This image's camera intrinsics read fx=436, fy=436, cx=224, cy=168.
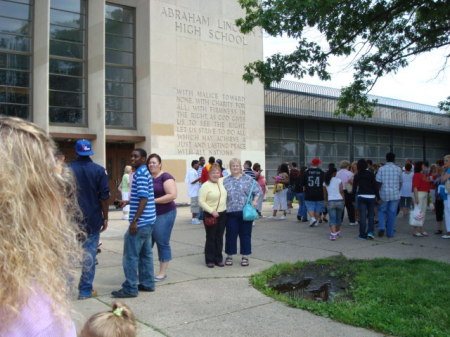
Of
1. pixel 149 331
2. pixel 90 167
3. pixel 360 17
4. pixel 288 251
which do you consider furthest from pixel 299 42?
pixel 149 331

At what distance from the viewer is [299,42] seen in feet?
37.1

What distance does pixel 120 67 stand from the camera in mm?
18297

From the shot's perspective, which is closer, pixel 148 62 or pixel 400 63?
pixel 400 63

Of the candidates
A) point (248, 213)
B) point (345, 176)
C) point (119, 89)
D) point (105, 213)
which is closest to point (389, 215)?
point (345, 176)

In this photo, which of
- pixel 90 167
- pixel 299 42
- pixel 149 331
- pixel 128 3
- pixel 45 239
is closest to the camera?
pixel 45 239

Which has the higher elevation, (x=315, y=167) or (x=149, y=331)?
(x=315, y=167)

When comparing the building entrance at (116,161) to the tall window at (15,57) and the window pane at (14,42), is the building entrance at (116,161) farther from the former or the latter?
the window pane at (14,42)

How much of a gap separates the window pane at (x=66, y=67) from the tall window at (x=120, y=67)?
1.17 metres

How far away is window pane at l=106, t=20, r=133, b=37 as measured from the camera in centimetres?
1817

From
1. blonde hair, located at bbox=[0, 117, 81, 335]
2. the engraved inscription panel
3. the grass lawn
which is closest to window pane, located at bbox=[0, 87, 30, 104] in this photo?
the engraved inscription panel

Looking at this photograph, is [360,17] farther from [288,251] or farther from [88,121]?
→ [88,121]

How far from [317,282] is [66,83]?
1405cm

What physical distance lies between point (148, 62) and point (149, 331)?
14.7 m

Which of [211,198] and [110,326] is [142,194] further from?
[110,326]
